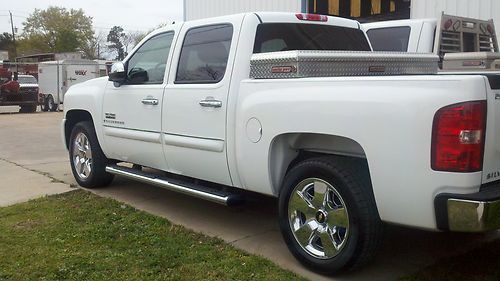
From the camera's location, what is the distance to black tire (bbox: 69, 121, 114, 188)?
6.48 meters

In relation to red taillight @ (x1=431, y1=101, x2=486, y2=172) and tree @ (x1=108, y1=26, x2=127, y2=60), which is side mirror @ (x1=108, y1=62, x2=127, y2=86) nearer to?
red taillight @ (x1=431, y1=101, x2=486, y2=172)

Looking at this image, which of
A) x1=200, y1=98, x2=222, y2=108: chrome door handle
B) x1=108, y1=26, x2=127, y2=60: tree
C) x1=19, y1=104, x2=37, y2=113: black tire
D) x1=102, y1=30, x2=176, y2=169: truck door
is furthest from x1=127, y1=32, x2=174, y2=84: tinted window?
x1=108, y1=26, x2=127, y2=60: tree

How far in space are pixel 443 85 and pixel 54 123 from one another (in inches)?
604

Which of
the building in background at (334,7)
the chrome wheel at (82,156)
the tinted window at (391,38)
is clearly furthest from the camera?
the building in background at (334,7)

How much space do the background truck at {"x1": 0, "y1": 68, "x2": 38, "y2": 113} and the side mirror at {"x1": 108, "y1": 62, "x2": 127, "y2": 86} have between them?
698 inches

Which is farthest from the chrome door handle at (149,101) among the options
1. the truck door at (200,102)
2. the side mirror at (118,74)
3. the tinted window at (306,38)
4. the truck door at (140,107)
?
the tinted window at (306,38)

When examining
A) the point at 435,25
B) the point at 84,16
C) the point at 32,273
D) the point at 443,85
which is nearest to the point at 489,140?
the point at 443,85

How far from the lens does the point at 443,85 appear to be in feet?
10.2

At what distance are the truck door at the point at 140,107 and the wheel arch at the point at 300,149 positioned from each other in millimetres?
1510

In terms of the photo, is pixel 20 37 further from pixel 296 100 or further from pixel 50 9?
pixel 296 100

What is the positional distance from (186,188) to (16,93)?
19.1 metres

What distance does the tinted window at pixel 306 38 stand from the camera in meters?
4.71

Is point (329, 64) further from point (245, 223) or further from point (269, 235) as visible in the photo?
point (245, 223)

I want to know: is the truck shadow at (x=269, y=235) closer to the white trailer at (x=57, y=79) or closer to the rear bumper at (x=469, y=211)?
the rear bumper at (x=469, y=211)
